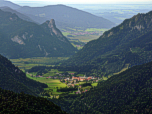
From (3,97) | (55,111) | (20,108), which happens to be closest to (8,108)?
(20,108)

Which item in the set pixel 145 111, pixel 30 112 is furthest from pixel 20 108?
pixel 145 111

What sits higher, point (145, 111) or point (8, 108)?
point (8, 108)

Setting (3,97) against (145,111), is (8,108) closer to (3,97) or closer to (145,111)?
(3,97)

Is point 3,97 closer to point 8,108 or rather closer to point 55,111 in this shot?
point 8,108

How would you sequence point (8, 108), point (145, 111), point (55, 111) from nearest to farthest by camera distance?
point (8, 108), point (55, 111), point (145, 111)

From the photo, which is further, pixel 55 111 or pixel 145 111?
pixel 145 111

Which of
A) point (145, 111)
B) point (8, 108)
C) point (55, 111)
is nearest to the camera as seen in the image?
point (8, 108)
